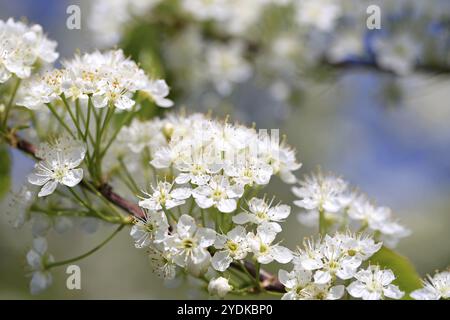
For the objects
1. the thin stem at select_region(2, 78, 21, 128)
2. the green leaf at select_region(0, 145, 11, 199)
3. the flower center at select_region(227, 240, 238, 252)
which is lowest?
the flower center at select_region(227, 240, 238, 252)

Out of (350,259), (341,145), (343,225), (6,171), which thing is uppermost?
(341,145)

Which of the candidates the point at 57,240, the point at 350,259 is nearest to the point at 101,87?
the point at 350,259

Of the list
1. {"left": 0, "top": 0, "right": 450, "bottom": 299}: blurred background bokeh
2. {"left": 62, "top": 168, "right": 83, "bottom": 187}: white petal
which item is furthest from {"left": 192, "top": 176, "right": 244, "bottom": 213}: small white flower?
{"left": 0, "top": 0, "right": 450, "bottom": 299}: blurred background bokeh

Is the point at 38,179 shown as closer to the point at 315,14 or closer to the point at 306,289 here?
the point at 306,289

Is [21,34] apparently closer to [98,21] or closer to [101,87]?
[101,87]

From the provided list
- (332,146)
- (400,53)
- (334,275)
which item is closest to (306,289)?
(334,275)

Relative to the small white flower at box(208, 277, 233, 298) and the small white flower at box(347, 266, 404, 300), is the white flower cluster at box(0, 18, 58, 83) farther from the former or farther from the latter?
the small white flower at box(347, 266, 404, 300)
